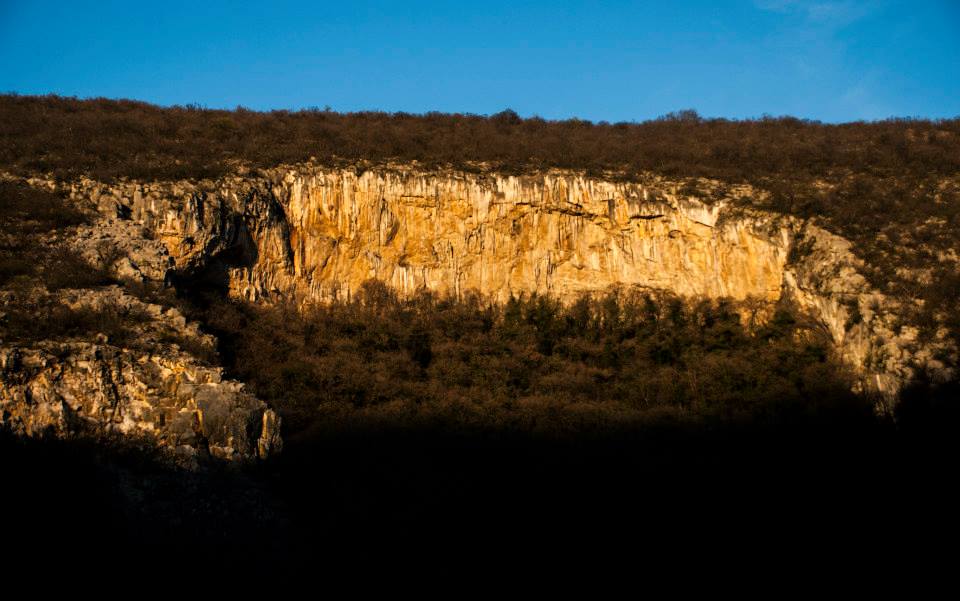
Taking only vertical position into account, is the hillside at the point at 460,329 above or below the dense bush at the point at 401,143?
below

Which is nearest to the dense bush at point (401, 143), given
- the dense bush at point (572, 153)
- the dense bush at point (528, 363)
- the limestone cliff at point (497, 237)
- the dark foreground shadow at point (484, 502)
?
the dense bush at point (572, 153)

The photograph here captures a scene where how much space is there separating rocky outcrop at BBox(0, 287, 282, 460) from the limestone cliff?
7.32 metres

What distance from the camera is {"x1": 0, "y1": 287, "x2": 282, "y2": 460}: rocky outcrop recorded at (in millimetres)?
20953

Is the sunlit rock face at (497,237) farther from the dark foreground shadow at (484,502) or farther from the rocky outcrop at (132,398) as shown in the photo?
the dark foreground shadow at (484,502)

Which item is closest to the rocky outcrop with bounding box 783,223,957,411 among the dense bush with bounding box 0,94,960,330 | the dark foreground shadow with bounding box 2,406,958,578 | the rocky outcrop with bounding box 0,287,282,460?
the dense bush with bounding box 0,94,960,330

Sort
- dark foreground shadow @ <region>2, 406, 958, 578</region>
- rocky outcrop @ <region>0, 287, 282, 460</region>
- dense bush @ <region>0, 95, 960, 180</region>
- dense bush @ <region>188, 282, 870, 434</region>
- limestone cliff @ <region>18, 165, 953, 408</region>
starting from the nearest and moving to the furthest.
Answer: dark foreground shadow @ <region>2, 406, 958, 578</region> → rocky outcrop @ <region>0, 287, 282, 460</region> → dense bush @ <region>188, 282, 870, 434</region> → limestone cliff @ <region>18, 165, 953, 408</region> → dense bush @ <region>0, 95, 960, 180</region>

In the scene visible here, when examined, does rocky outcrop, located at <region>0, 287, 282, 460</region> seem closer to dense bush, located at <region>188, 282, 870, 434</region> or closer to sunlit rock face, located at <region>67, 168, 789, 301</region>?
dense bush, located at <region>188, 282, 870, 434</region>

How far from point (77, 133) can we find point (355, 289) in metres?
13.1

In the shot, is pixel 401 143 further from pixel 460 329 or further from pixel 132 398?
pixel 132 398

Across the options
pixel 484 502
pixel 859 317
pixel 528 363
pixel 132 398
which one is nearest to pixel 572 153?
pixel 528 363

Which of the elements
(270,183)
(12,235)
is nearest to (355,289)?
(270,183)

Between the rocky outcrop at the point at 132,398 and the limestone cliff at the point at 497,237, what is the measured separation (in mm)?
7322

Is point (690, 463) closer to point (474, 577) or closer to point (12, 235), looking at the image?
point (474, 577)

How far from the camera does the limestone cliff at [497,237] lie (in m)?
30.3
